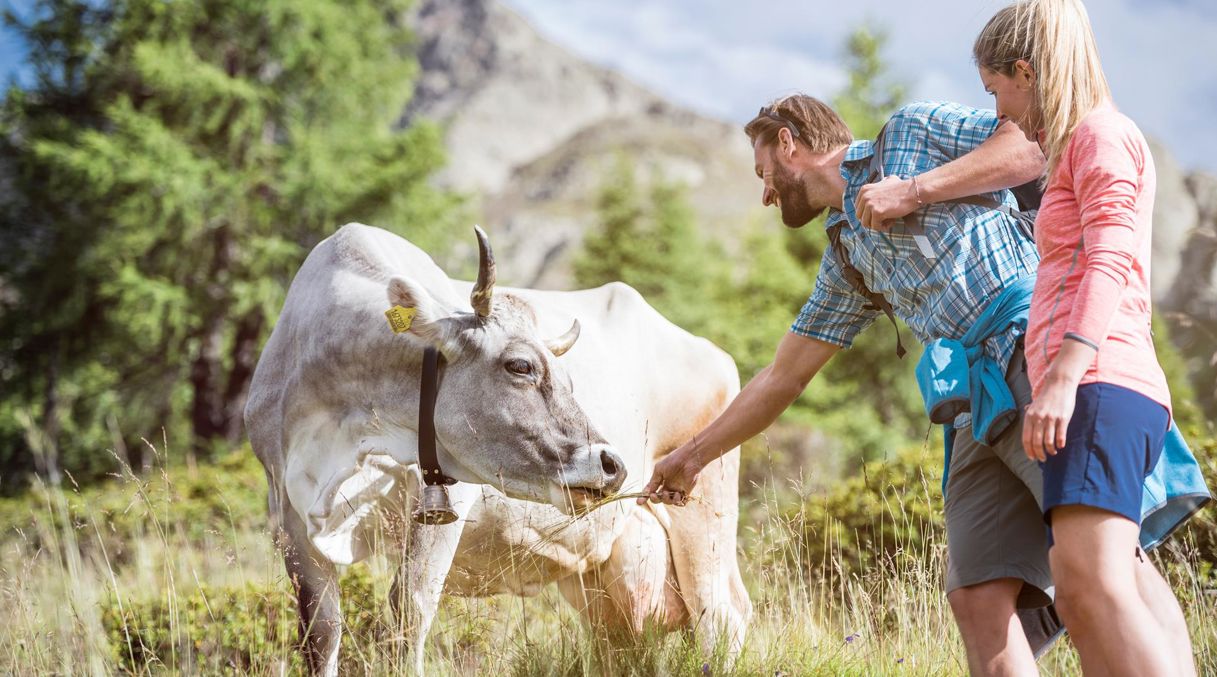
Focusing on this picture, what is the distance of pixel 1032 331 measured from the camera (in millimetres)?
2414

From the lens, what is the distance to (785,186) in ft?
10.9

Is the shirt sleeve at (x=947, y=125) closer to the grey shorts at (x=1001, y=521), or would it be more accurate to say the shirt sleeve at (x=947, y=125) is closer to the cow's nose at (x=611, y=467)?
the grey shorts at (x=1001, y=521)

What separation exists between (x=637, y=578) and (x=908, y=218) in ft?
8.69

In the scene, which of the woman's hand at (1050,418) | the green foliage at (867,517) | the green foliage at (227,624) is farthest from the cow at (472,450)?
the woman's hand at (1050,418)

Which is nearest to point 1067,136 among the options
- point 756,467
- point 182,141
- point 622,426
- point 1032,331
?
point 1032,331

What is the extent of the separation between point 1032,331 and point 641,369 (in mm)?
2966

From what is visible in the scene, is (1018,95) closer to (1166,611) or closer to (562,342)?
(1166,611)

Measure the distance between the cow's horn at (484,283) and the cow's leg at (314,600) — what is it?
1199 mm

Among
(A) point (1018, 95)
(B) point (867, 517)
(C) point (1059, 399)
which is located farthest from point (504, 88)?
(C) point (1059, 399)

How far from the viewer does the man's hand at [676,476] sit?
12.2ft

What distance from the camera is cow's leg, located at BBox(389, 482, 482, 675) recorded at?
4.00m

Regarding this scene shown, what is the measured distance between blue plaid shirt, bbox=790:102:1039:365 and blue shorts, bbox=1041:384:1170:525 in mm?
411

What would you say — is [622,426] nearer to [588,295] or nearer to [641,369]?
[641,369]

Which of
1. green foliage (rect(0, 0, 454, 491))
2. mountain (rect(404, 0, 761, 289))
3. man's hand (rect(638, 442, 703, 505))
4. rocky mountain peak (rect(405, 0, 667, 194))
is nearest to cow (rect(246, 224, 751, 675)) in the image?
man's hand (rect(638, 442, 703, 505))
